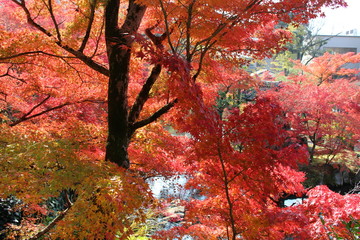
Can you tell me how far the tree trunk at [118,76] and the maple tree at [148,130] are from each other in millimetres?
16

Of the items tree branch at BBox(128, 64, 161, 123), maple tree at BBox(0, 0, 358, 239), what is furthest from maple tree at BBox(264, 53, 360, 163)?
tree branch at BBox(128, 64, 161, 123)

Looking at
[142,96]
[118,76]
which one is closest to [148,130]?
[142,96]

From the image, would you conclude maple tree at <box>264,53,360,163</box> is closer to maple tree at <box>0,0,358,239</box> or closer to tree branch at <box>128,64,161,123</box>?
maple tree at <box>0,0,358,239</box>

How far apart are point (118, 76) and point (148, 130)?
155cm

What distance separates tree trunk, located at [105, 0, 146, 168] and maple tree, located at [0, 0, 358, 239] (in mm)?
16

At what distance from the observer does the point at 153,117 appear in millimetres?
4723

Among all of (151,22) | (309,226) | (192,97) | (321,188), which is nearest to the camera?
(192,97)

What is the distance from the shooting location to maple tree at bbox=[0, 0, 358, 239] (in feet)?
10.8

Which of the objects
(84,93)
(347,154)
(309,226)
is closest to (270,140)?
(309,226)

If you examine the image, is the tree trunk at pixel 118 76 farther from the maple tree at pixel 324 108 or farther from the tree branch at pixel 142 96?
the maple tree at pixel 324 108

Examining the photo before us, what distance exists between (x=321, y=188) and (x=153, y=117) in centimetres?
326

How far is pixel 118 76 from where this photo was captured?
4578 mm

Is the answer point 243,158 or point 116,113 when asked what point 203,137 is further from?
point 116,113

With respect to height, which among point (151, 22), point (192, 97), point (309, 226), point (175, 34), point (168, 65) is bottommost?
point (309, 226)
